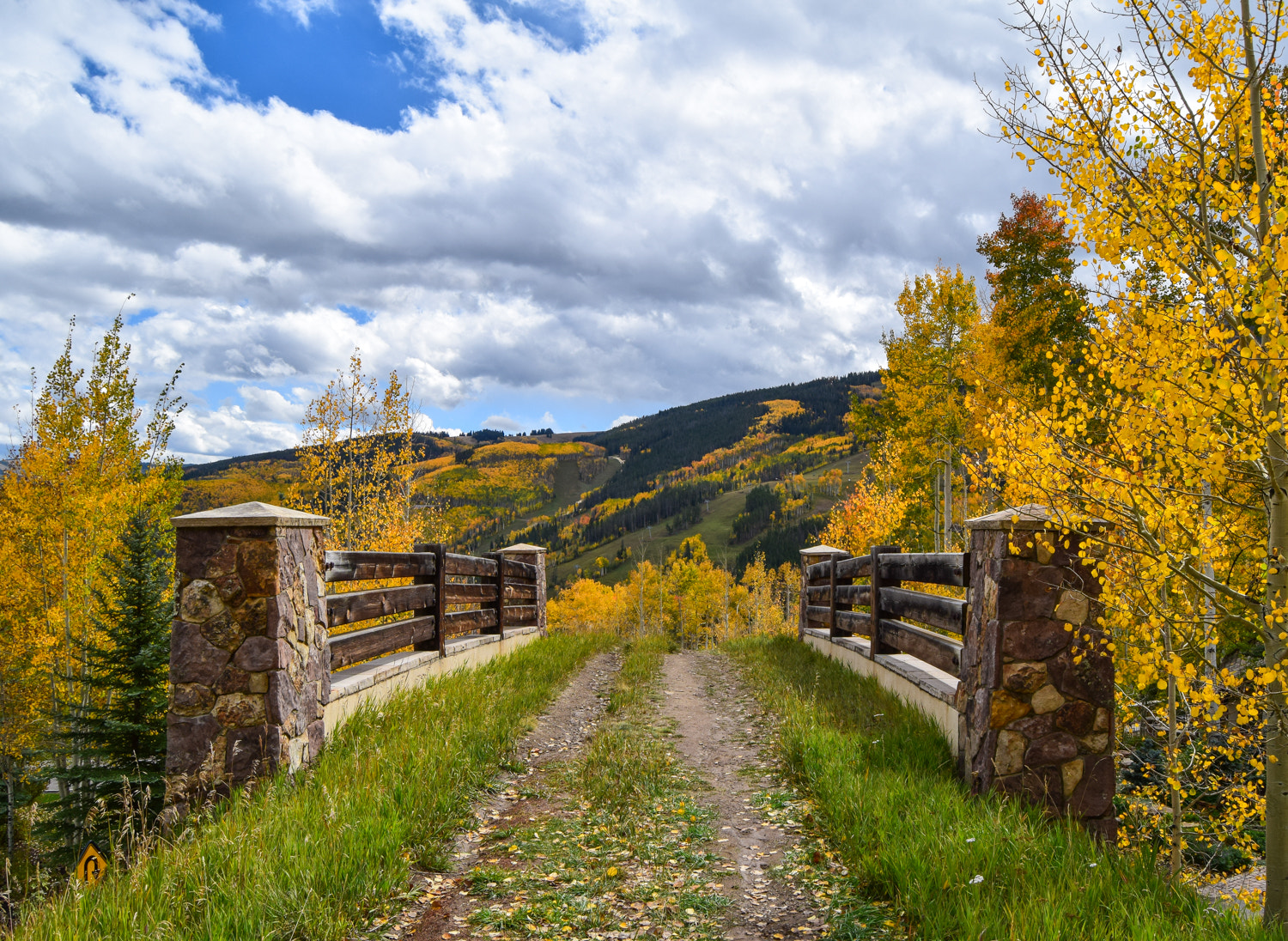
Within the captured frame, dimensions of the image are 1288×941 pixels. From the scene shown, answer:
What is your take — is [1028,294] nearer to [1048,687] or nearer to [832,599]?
[832,599]

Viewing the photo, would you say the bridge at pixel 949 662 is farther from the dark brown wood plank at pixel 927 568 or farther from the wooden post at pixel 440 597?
the wooden post at pixel 440 597

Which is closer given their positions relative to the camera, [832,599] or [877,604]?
[877,604]

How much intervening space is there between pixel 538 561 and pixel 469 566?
366 cm

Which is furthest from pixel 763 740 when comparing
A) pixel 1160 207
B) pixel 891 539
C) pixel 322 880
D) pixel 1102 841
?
pixel 891 539

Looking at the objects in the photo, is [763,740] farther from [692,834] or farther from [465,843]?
[465,843]

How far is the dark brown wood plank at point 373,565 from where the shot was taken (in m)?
6.07

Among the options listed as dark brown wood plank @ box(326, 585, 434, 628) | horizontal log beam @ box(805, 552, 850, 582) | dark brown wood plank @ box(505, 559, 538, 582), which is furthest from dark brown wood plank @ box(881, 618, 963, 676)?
dark brown wood plank @ box(505, 559, 538, 582)

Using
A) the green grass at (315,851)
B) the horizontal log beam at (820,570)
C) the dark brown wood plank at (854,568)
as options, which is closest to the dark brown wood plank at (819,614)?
the horizontal log beam at (820,570)

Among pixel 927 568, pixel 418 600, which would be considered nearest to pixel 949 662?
pixel 927 568

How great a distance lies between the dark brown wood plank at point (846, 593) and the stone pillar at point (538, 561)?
5262 mm

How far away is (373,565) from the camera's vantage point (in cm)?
673

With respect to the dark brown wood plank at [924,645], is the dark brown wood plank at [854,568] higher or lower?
higher

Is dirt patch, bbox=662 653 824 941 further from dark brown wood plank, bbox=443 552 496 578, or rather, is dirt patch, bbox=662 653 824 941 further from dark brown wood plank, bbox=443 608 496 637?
dark brown wood plank, bbox=443 552 496 578

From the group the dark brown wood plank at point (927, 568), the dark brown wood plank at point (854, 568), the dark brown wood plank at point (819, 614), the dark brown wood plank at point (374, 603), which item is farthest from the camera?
the dark brown wood plank at point (819, 614)
